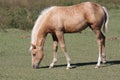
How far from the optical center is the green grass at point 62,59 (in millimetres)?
11969

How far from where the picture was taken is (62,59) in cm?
1545

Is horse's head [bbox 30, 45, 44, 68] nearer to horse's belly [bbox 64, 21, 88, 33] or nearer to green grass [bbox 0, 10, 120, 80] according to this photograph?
green grass [bbox 0, 10, 120, 80]

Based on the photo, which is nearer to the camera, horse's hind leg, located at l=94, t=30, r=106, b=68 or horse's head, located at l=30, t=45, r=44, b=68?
horse's head, located at l=30, t=45, r=44, b=68

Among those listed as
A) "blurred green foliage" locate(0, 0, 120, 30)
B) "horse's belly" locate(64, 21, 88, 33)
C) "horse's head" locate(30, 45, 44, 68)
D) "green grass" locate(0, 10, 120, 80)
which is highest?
"horse's belly" locate(64, 21, 88, 33)

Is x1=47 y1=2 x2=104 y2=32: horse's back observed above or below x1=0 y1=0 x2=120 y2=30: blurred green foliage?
above

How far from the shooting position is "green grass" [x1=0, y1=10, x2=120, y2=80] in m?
12.0

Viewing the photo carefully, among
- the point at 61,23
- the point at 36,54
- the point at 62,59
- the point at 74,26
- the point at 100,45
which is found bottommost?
the point at 62,59

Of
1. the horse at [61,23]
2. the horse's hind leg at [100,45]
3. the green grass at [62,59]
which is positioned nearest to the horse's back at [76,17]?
the horse at [61,23]

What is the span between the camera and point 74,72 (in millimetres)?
12602

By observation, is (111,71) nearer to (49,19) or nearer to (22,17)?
(49,19)

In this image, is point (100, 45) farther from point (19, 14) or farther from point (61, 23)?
point (19, 14)

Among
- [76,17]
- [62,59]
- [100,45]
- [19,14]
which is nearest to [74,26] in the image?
[76,17]

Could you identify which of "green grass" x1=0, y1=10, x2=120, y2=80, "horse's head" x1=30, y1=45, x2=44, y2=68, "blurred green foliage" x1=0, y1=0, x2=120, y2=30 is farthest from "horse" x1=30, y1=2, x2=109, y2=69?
"blurred green foliage" x1=0, y1=0, x2=120, y2=30

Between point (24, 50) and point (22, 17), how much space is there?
9117mm
